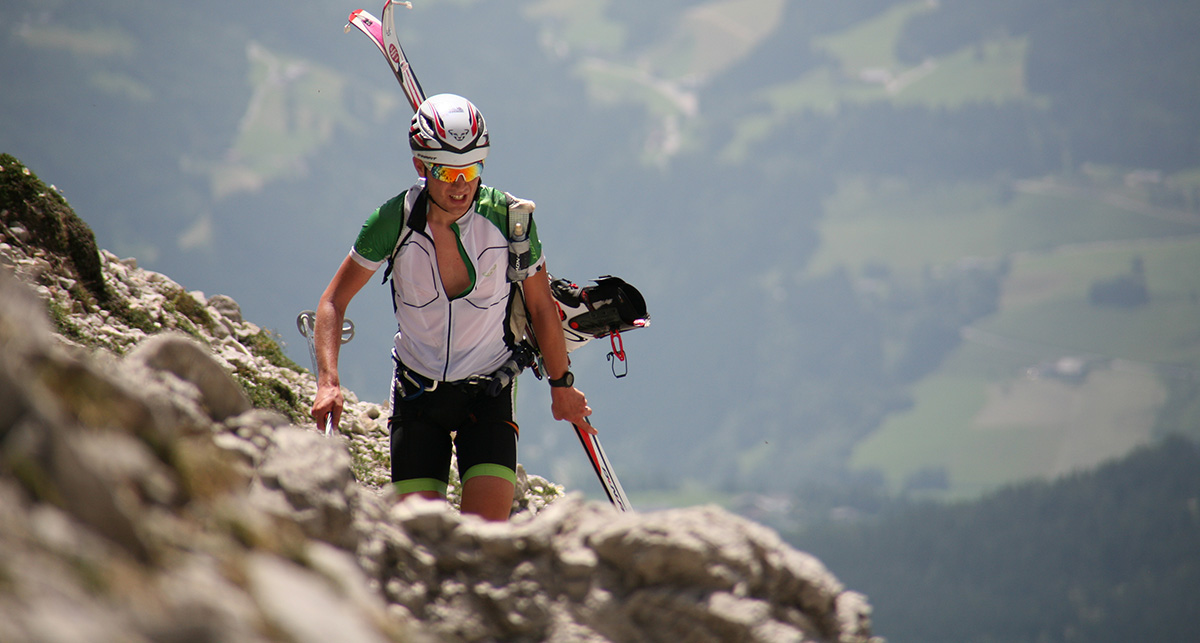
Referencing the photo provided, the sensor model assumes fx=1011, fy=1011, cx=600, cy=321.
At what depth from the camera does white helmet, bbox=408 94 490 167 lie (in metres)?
7.94

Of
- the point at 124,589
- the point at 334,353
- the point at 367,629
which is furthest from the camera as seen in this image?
the point at 334,353

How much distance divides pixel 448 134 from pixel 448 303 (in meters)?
1.34

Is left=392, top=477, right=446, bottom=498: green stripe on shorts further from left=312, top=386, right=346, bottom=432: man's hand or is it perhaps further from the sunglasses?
the sunglasses

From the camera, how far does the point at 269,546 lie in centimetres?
377

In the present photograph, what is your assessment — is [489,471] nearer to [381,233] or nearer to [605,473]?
[381,233]

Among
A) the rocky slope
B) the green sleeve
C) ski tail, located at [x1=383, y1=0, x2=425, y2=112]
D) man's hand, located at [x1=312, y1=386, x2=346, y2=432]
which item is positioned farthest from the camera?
ski tail, located at [x1=383, y1=0, x2=425, y2=112]

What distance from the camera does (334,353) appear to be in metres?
7.79

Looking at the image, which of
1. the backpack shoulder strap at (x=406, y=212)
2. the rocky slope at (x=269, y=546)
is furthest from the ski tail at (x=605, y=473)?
the rocky slope at (x=269, y=546)

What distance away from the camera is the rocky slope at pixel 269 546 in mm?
3062

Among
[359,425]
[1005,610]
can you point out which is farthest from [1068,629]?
[359,425]

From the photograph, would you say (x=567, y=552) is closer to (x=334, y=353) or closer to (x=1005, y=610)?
(x=334, y=353)

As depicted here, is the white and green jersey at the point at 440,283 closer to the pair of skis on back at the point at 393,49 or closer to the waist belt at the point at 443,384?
the waist belt at the point at 443,384

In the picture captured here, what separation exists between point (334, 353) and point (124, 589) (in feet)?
15.8

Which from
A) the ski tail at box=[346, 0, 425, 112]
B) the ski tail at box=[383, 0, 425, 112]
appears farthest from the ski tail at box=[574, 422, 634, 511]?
the ski tail at box=[346, 0, 425, 112]
